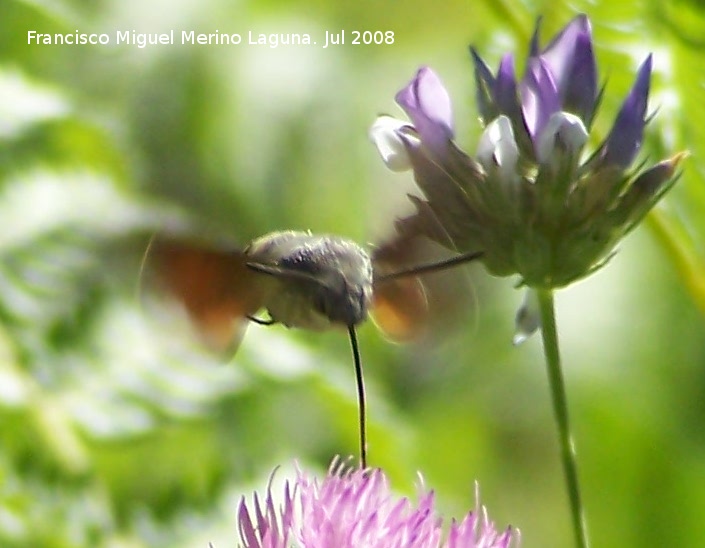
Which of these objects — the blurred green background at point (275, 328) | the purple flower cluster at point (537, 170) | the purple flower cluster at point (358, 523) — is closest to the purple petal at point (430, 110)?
the purple flower cluster at point (537, 170)

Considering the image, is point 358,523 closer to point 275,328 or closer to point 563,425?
point 563,425

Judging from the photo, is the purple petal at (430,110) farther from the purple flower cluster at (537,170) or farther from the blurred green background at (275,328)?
the blurred green background at (275,328)

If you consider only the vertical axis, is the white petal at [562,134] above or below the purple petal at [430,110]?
below

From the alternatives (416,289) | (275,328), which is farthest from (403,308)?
(275,328)

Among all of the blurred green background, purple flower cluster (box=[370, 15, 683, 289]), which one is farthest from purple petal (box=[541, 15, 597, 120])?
the blurred green background

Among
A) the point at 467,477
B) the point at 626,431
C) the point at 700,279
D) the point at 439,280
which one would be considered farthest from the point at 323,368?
the point at 439,280

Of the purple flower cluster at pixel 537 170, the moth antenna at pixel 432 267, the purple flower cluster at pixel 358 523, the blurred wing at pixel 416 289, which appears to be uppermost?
the purple flower cluster at pixel 537 170

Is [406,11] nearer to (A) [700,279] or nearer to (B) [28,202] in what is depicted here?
(B) [28,202]
